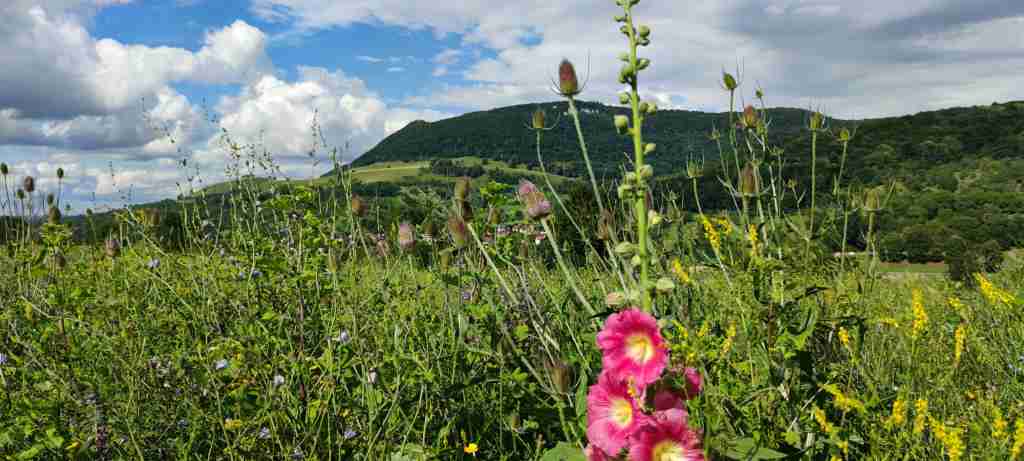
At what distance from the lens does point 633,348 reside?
1260 millimetres

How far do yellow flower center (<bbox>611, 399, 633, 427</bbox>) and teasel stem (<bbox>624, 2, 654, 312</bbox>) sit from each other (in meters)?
0.20

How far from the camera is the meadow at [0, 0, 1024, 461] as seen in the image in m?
1.39

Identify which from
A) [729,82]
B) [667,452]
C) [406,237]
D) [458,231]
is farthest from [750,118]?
[667,452]

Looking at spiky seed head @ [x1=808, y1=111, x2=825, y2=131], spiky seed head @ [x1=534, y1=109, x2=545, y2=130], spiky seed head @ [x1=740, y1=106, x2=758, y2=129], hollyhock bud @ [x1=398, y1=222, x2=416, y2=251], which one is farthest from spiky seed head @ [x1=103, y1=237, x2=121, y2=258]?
spiky seed head @ [x1=808, y1=111, x2=825, y2=131]

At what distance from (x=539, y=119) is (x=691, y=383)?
5.68 ft

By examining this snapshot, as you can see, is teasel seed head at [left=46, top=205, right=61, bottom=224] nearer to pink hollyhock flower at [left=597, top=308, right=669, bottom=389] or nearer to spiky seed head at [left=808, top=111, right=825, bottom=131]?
pink hollyhock flower at [left=597, top=308, right=669, bottom=389]

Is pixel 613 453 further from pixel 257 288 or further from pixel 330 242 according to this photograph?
pixel 257 288

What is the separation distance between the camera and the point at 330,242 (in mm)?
2770

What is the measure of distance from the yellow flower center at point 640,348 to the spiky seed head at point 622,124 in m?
0.46

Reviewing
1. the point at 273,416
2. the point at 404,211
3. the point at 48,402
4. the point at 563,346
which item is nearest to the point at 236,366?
the point at 273,416

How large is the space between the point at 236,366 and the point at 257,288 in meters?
0.66

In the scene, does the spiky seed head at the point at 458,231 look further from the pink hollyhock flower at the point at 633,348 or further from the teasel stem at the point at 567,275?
the pink hollyhock flower at the point at 633,348

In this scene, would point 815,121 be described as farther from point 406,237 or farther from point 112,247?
point 112,247

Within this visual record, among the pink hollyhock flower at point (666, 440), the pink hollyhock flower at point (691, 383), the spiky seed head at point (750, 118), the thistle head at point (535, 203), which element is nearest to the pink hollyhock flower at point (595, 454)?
the pink hollyhock flower at point (666, 440)
